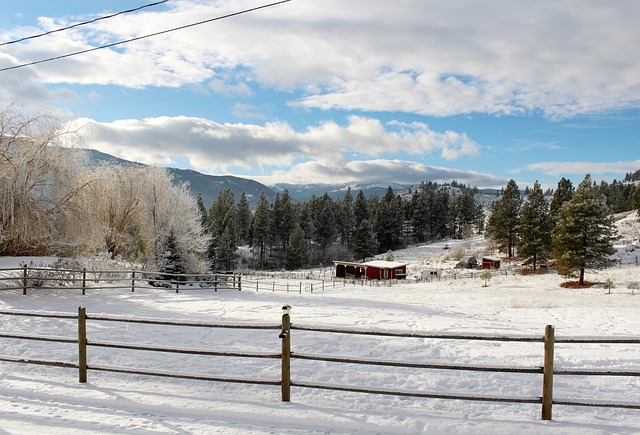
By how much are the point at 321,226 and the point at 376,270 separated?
3540 centimetres

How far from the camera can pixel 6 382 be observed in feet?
22.2

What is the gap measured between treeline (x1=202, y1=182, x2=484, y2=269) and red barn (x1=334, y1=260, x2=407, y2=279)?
1563 centimetres

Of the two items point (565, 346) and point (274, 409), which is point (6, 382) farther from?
point (565, 346)

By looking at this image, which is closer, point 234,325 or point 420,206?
point 234,325

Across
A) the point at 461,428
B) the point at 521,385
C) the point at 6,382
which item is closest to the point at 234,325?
the point at 461,428

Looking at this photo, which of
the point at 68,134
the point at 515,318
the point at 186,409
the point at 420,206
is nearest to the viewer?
the point at 186,409

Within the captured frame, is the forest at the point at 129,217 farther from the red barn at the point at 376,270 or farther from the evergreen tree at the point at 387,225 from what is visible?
the red barn at the point at 376,270

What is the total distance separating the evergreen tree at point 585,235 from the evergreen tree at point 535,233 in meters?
10.2

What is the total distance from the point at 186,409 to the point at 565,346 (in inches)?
363

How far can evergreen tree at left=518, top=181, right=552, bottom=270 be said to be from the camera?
49406 mm

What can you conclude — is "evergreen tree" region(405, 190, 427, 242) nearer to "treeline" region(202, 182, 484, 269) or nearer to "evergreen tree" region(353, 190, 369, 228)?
"treeline" region(202, 182, 484, 269)

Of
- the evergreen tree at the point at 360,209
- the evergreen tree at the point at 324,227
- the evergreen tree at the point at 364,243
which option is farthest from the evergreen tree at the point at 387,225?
the evergreen tree at the point at 364,243

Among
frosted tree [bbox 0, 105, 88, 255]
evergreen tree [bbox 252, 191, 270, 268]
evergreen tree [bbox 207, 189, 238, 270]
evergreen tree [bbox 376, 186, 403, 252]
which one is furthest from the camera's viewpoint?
evergreen tree [bbox 376, 186, 403, 252]

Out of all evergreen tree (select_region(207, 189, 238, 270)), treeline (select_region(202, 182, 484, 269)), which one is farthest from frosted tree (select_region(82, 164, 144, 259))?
treeline (select_region(202, 182, 484, 269))
